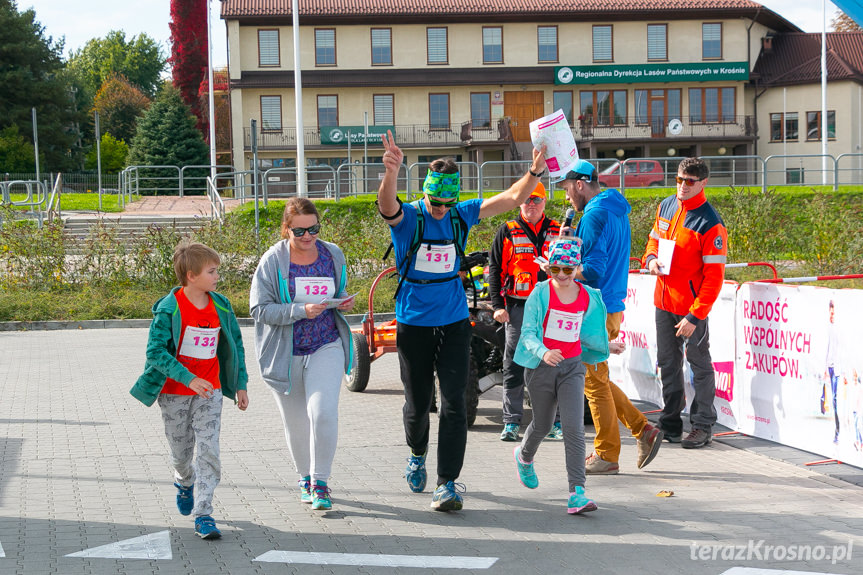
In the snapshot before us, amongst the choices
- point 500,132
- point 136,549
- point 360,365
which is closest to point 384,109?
point 500,132

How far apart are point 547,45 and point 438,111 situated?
6.92m

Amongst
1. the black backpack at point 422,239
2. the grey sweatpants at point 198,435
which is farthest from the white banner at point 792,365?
the grey sweatpants at point 198,435

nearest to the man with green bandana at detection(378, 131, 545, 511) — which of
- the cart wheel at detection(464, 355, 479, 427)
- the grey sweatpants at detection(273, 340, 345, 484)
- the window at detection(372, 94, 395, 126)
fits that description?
the grey sweatpants at detection(273, 340, 345, 484)

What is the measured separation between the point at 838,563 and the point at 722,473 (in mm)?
1978

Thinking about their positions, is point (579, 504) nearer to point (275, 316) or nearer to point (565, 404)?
point (565, 404)

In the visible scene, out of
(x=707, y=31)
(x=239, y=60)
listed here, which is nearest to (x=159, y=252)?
(x=239, y=60)

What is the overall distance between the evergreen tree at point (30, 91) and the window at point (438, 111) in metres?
22.2

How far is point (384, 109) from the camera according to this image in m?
54.2

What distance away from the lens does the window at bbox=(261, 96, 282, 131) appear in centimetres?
5288

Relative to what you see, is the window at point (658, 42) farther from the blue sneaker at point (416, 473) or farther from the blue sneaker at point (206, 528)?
the blue sneaker at point (206, 528)

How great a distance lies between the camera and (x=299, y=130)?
96.1 feet

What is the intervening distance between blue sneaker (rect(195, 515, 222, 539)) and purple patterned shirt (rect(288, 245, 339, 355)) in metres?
1.09

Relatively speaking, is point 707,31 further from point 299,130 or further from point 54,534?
point 54,534

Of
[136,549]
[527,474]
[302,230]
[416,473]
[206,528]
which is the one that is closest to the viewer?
[136,549]
